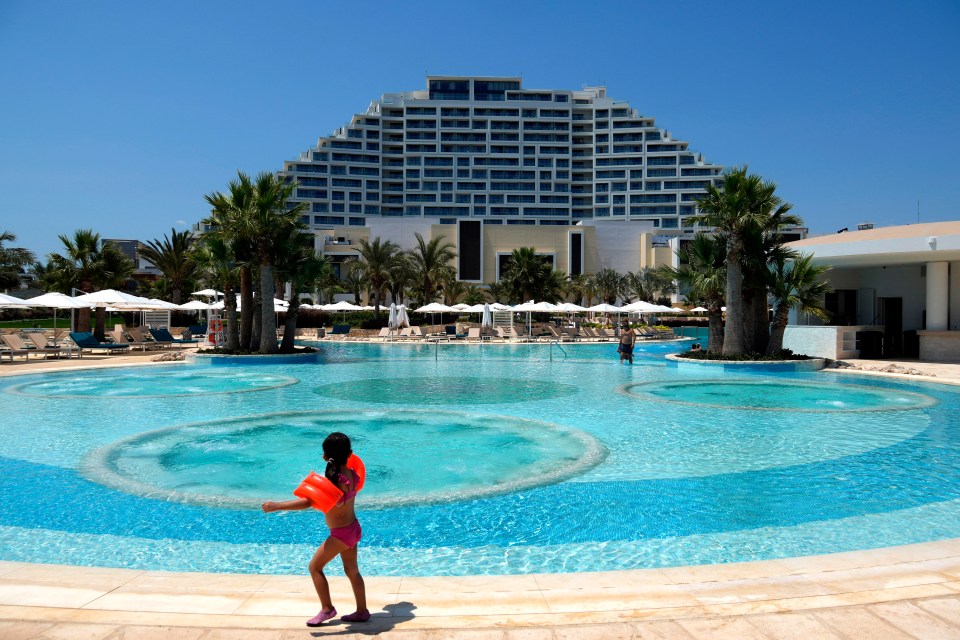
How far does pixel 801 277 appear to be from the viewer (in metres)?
19.6

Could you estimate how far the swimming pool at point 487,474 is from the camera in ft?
17.4

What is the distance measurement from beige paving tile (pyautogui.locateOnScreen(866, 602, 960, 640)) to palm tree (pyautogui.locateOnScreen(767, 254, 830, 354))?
58.3 feet

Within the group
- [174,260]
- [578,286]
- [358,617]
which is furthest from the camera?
[578,286]

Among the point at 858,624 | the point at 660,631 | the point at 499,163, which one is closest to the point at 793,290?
the point at 858,624

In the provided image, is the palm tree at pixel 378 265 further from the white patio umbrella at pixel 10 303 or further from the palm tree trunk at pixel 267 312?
the white patio umbrella at pixel 10 303

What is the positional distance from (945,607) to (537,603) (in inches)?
83.9

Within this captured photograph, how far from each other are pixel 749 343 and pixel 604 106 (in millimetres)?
90079

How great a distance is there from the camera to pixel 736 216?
19.0 m

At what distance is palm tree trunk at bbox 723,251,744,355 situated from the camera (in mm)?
19372

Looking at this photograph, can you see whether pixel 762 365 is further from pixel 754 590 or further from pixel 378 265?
pixel 378 265

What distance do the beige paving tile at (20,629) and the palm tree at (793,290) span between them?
65.6 ft

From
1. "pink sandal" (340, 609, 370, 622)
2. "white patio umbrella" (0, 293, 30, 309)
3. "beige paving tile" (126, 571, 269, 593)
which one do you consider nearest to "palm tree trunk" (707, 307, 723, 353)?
"beige paving tile" (126, 571, 269, 593)

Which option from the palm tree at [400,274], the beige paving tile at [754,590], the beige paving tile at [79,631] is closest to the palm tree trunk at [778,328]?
the beige paving tile at [754,590]

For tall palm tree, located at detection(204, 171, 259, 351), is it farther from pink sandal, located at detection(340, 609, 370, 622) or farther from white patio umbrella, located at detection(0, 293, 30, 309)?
pink sandal, located at detection(340, 609, 370, 622)
